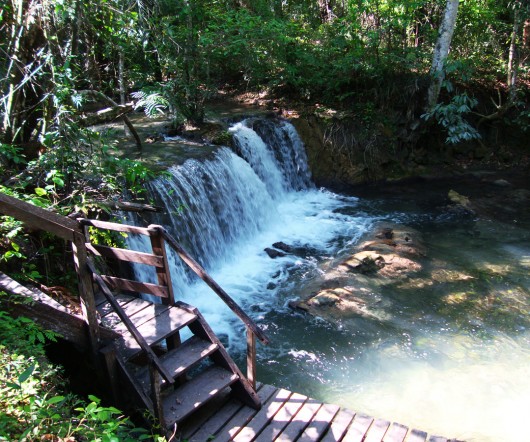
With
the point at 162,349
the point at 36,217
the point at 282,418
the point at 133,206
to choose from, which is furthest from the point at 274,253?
the point at 36,217

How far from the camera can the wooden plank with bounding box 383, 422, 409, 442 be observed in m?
4.04

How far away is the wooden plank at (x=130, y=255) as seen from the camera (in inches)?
176

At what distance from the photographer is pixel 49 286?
464 centimetres

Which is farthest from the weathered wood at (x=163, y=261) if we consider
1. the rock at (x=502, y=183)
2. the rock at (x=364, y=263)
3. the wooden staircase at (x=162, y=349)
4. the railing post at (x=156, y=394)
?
the rock at (x=502, y=183)

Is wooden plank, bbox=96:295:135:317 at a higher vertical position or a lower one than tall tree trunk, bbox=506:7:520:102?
lower

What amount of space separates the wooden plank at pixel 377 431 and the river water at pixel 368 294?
3.30 feet

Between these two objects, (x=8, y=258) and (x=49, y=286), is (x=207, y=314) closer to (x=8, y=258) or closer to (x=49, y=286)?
(x=49, y=286)

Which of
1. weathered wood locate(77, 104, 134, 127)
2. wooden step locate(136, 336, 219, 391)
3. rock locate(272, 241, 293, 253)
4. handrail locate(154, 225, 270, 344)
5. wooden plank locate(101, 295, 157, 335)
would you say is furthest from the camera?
rock locate(272, 241, 293, 253)

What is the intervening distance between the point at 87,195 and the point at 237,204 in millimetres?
4519

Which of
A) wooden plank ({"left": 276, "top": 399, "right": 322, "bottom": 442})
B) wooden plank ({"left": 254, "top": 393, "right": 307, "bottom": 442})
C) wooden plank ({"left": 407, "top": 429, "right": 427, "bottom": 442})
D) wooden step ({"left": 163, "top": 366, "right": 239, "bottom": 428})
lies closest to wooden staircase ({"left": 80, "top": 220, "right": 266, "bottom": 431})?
wooden step ({"left": 163, "top": 366, "right": 239, "bottom": 428})

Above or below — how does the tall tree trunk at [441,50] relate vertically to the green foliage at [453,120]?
above

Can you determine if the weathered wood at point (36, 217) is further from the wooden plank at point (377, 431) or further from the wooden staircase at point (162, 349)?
the wooden plank at point (377, 431)

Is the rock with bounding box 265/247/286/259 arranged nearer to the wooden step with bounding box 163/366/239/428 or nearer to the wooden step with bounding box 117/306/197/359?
the wooden step with bounding box 117/306/197/359

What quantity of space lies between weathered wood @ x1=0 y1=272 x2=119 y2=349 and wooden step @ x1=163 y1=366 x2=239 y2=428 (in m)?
0.95
